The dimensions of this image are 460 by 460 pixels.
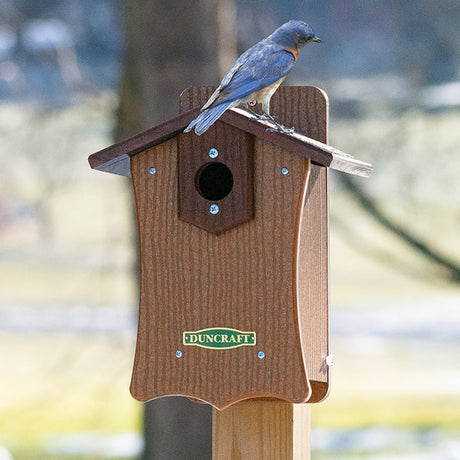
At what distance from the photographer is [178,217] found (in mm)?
2016

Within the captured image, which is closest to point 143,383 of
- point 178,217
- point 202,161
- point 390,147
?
point 178,217

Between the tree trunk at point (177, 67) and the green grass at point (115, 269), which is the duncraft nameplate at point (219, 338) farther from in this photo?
the green grass at point (115, 269)

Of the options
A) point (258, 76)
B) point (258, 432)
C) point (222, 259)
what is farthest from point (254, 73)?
point (258, 432)

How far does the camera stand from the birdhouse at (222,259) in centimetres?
196

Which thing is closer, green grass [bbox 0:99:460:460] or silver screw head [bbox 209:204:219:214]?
silver screw head [bbox 209:204:219:214]

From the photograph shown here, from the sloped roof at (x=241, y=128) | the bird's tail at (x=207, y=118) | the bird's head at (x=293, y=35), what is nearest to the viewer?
the bird's tail at (x=207, y=118)

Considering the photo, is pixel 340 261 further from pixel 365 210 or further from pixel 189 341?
pixel 189 341

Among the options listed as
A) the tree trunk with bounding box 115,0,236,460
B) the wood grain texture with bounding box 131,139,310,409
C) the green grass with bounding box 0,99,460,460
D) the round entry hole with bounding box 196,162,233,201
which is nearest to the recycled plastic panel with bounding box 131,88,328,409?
the wood grain texture with bounding box 131,139,310,409

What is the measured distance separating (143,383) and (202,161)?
1.72 feet

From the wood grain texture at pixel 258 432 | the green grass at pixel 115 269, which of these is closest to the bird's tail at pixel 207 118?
the wood grain texture at pixel 258 432

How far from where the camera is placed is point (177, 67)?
3801mm

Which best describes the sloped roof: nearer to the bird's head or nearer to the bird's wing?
the bird's wing

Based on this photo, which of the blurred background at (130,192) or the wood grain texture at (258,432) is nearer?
the wood grain texture at (258,432)

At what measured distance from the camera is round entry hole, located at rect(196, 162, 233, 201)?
2.11 metres
